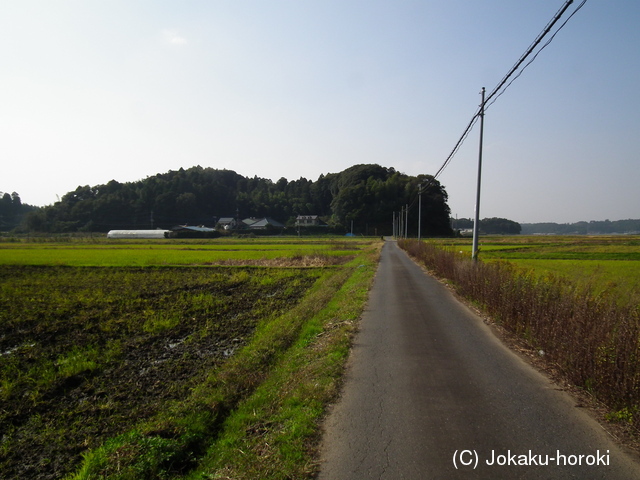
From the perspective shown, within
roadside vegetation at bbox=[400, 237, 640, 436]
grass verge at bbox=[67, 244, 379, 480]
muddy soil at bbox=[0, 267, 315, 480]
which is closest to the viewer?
grass verge at bbox=[67, 244, 379, 480]

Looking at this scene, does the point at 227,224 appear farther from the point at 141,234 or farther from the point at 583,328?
the point at 583,328

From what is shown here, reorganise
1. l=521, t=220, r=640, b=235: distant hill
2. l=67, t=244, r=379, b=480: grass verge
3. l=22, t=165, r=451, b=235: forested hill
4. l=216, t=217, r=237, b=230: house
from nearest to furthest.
Answer: 1. l=67, t=244, r=379, b=480: grass verge
2. l=22, t=165, r=451, b=235: forested hill
3. l=216, t=217, r=237, b=230: house
4. l=521, t=220, r=640, b=235: distant hill

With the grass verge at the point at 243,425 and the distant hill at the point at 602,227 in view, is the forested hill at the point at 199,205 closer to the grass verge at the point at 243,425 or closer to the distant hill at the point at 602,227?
the grass verge at the point at 243,425

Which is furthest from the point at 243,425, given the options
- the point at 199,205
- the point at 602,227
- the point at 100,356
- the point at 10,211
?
the point at 602,227

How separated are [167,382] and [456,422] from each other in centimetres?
503

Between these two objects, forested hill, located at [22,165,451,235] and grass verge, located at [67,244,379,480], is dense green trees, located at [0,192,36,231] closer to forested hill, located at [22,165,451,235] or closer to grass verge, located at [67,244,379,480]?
forested hill, located at [22,165,451,235]

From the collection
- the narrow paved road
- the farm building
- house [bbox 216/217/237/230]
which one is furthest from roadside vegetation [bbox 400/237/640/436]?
house [bbox 216/217/237/230]

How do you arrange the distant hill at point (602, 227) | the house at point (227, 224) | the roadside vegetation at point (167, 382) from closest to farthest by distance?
the roadside vegetation at point (167, 382) < the house at point (227, 224) < the distant hill at point (602, 227)

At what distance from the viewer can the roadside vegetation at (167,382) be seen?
4273 millimetres

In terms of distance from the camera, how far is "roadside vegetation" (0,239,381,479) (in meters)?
4.27

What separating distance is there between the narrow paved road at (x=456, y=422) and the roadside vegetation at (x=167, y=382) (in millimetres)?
417

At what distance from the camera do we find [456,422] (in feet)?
14.4

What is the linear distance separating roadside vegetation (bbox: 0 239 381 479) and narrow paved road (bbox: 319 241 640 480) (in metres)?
0.42

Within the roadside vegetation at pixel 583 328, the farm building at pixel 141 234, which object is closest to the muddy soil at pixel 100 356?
the roadside vegetation at pixel 583 328
